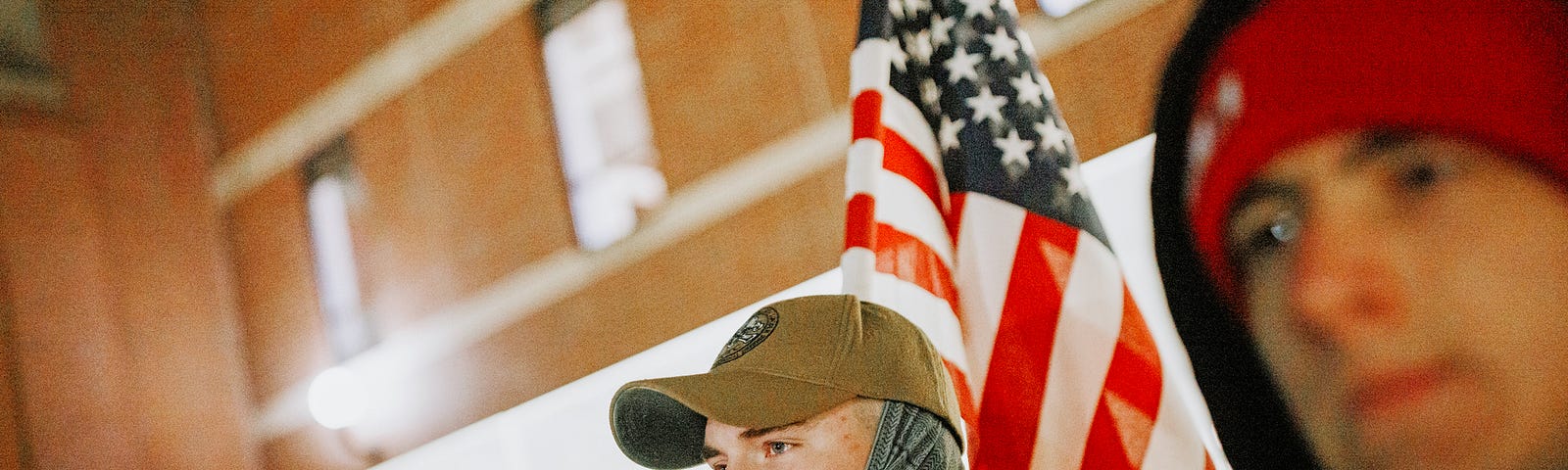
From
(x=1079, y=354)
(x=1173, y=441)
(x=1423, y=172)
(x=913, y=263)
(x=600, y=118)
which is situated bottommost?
(x=1173, y=441)

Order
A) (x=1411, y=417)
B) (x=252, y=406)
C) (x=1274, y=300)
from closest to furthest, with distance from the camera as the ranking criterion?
(x=1411, y=417) → (x=1274, y=300) → (x=252, y=406)

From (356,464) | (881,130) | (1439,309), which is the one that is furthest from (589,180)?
(1439,309)

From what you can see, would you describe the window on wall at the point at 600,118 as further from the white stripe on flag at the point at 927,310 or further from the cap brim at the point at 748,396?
the cap brim at the point at 748,396

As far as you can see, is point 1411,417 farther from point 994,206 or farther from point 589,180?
point 589,180

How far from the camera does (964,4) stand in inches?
93.4

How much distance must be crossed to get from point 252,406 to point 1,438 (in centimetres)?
87

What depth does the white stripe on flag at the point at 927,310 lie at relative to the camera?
218 cm

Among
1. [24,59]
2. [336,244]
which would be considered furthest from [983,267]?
[24,59]

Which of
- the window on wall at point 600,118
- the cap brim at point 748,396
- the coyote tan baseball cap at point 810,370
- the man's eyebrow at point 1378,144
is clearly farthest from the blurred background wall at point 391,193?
the cap brim at point 748,396

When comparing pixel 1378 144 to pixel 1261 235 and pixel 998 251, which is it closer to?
pixel 1261 235

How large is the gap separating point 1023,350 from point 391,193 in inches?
123

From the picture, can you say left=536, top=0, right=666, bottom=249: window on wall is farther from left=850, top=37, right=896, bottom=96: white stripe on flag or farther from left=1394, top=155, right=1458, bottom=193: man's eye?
left=1394, top=155, right=1458, bottom=193: man's eye

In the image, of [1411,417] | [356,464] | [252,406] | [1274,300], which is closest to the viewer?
[1411,417]

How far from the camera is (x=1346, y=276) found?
1818 millimetres
